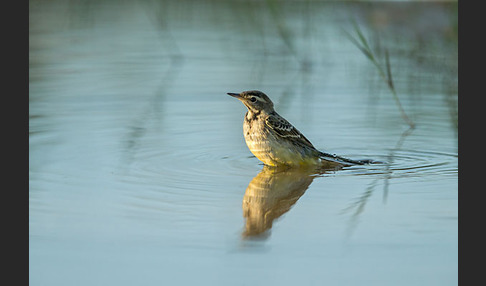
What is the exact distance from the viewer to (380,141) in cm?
870

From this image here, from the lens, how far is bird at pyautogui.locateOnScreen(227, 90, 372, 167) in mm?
7871

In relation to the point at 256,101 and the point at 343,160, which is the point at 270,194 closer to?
the point at 343,160

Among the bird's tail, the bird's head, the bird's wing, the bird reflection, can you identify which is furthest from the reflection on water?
the bird's head

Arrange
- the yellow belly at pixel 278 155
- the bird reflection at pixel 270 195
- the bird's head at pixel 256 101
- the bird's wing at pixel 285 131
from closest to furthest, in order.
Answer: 1. the bird reflection at pixel 270 195
2. the yellow belly at pixel 278 155
3. the bird's wing at pixel 285 131
4. the bird's head at pixel 256 101

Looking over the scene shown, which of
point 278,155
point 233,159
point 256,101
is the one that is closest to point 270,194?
point 278,155

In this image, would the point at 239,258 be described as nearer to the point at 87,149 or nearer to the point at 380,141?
the point at 87,149

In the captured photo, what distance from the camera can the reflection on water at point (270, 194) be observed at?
593cm

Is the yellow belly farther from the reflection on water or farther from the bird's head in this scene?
the bird's head

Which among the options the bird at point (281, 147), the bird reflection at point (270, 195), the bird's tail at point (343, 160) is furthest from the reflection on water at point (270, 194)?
the bird's tail at point (343, 160)

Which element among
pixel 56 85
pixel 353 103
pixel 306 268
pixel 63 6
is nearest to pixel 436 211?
pixel 306 268

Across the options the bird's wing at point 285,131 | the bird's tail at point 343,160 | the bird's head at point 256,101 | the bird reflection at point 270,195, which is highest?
the bird's head at point 256,101

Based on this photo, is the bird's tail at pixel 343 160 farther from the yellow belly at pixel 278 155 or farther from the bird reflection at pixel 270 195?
the bird reflection at pixel 270 195

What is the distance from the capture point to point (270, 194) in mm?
6832

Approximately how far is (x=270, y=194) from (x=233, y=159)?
1.31 meters
